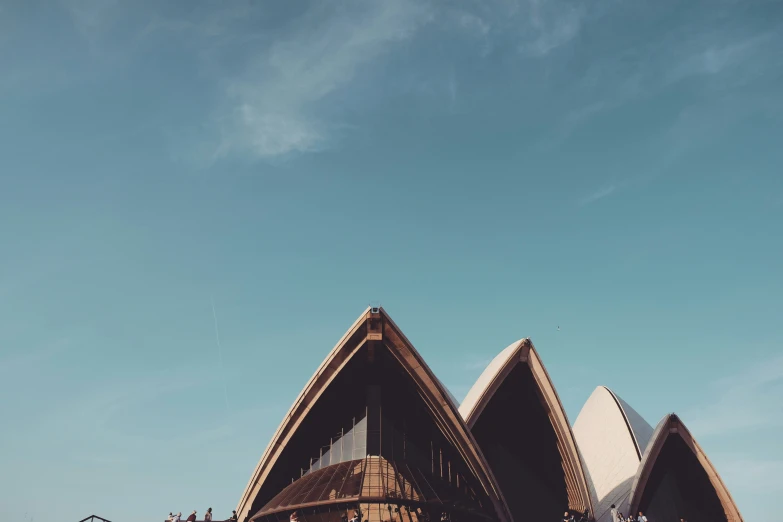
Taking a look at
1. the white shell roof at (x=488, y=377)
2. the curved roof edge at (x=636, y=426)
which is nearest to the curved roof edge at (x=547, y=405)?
the white shell roof at (x=488, y=377)

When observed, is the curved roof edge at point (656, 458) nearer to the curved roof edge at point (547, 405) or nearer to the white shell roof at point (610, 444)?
the white shell roof at point (610, 444)

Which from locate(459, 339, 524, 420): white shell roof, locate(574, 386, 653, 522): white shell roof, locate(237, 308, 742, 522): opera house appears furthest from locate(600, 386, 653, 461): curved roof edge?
locate(459, 339, 524, 420): white shell roof

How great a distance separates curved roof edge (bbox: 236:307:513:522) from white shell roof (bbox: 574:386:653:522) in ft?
25.2

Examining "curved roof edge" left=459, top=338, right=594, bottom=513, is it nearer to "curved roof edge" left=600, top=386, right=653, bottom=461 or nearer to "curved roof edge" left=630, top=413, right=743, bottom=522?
"curved roof edge" left=630, top=413, right=743, bottom=522

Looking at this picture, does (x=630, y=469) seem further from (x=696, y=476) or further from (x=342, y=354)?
(x=342, y=354)

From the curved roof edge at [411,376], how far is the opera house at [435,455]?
5 cm

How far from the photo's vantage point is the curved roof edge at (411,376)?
100 feet

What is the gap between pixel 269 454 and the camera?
32000 millimetres

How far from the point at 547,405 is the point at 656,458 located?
7.50 metres

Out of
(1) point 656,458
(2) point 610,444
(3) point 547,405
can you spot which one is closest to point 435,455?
(3) point 547,405

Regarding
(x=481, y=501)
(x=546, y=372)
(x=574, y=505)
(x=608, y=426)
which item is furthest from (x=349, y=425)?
(x=608, y=426)

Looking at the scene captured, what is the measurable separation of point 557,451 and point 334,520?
1457 cm

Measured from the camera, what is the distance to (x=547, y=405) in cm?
3388

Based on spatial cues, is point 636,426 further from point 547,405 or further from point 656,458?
point 547,405
